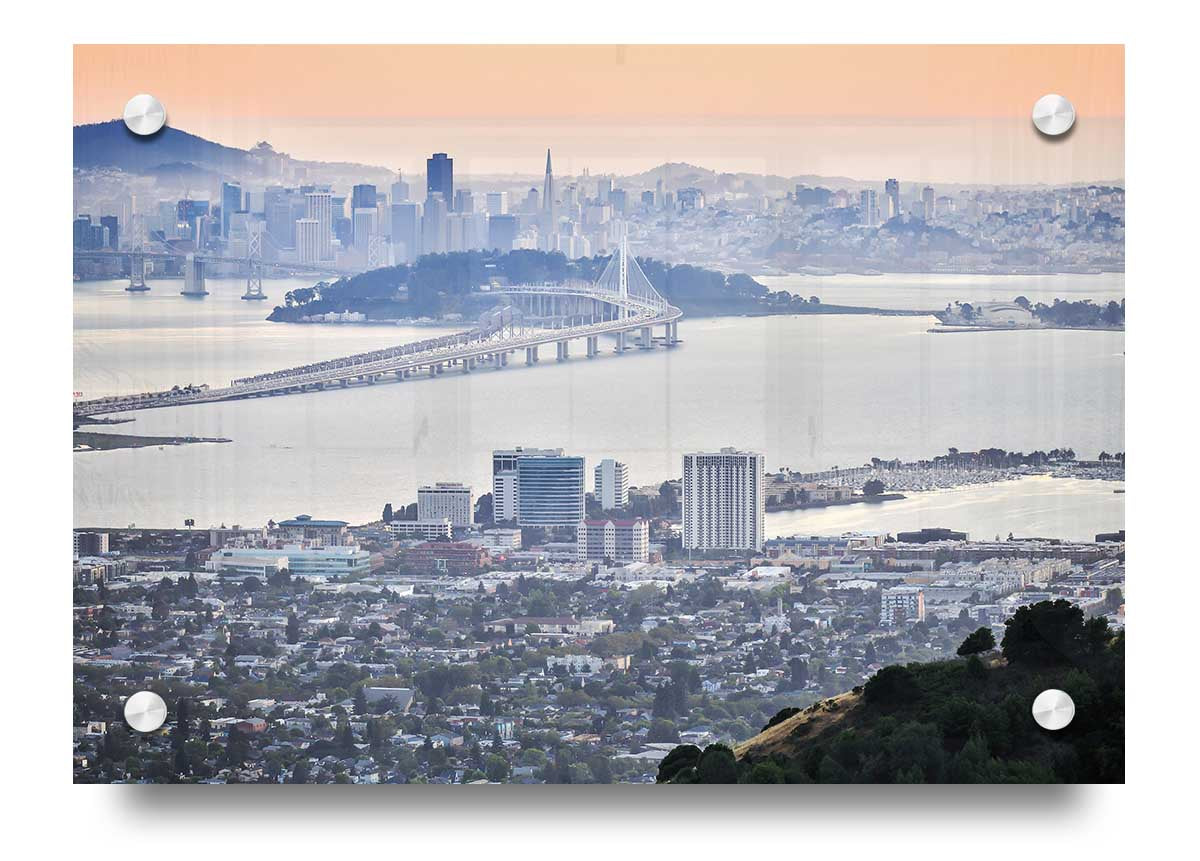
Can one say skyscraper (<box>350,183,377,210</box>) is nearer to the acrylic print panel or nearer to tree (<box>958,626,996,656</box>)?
the acrylic print panel

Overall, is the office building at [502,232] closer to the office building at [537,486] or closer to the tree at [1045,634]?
the office building at [537,486]

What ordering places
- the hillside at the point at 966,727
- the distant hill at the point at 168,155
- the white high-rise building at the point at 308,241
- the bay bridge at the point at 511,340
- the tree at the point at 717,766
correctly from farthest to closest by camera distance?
the white high-rise building at the point at 308,241, the bay bridge at the point at 511,340, the distant hill at the point at 168,155, the tree at the point at 717,766, the hillside at the point at 966,727

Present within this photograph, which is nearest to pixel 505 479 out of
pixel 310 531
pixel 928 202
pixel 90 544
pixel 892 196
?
pixel 310 531

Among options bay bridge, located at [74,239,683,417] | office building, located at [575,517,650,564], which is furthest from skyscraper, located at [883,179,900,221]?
office building, located at [575,517,650,564]

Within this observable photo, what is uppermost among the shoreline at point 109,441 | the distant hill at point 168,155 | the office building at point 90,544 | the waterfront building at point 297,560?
the distant hill at point 168,155

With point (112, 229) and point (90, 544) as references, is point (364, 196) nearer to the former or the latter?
point (112, 229)

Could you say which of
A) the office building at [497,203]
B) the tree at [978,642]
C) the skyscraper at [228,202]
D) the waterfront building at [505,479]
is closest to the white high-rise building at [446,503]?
the waterfront building at [505,479]
